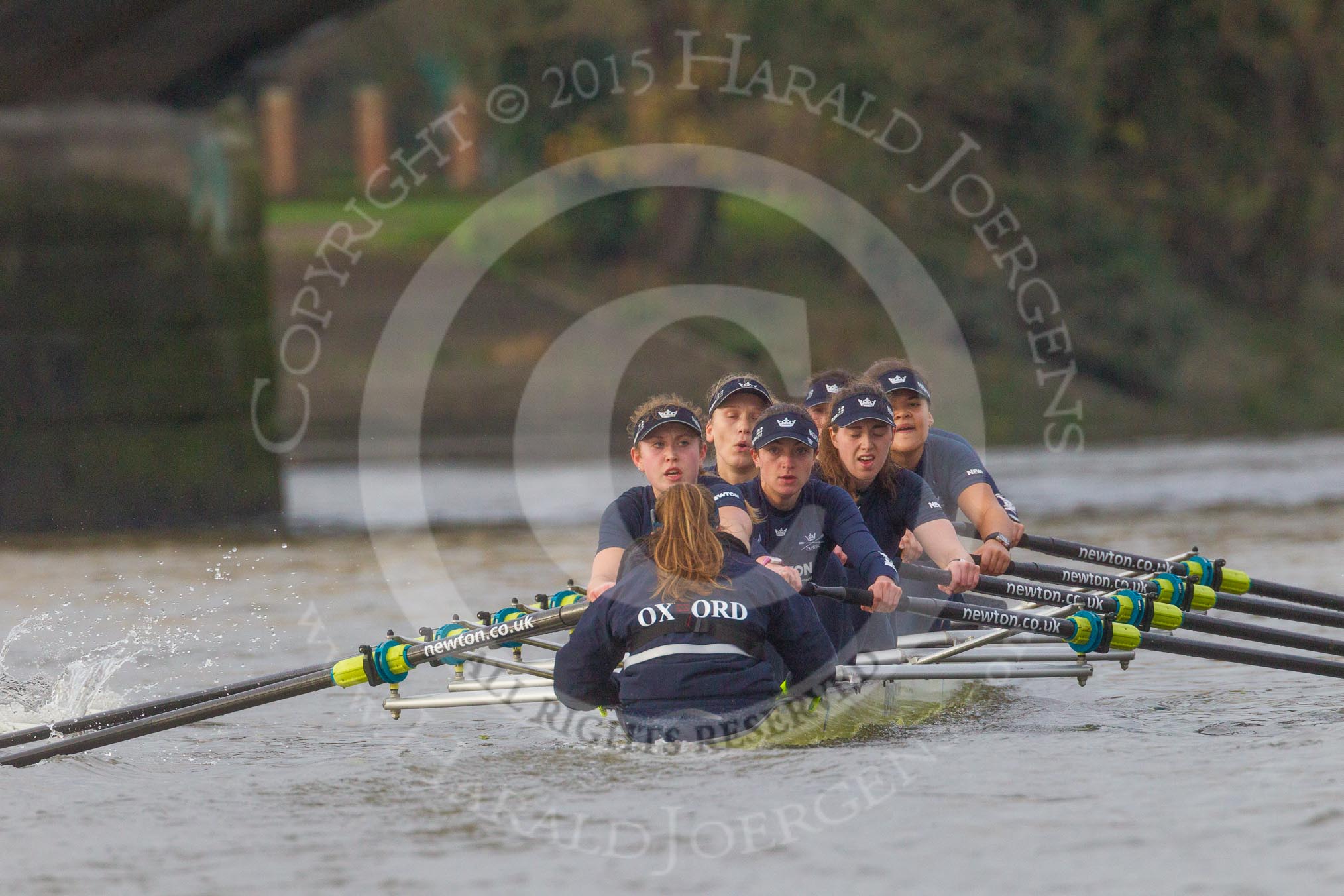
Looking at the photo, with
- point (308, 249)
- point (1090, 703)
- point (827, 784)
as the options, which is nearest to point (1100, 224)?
point (308, 249)

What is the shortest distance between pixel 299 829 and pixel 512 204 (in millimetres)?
32215

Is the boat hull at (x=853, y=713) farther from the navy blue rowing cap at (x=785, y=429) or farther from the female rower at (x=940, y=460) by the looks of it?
the navy blue rowing cap at (x=785, y=429)

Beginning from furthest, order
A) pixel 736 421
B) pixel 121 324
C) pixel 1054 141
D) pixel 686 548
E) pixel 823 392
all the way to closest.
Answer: pixel 1054 141 < pixel 121 324 < pixel 823 392 < pixel 736 421 < pixel 686 548

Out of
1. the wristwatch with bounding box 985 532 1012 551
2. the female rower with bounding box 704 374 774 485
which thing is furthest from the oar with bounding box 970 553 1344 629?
the female rower with bounding box 704 374 774 485

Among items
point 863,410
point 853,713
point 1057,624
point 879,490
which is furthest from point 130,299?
point 1057,624

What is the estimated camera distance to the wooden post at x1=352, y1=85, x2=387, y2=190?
182ft

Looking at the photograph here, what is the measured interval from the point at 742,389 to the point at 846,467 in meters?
0.66

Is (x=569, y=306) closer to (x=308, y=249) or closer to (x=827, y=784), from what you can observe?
(x=308, y=249)

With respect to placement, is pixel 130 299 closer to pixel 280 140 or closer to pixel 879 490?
pixel 879 490

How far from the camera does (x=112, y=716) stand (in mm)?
8734

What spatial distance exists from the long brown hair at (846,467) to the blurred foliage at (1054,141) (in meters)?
21.3

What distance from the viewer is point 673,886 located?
21.5 feet

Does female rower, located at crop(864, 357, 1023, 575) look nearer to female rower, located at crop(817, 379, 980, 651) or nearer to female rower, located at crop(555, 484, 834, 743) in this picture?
female rower, located at crop(817, 379, 980, 651)

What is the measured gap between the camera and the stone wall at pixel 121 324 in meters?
19.9
